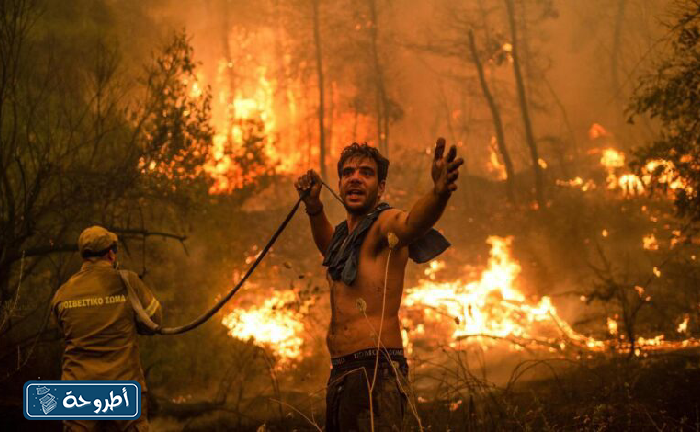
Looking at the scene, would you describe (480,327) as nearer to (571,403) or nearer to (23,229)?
(571,403)

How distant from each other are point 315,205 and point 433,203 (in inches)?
38.9

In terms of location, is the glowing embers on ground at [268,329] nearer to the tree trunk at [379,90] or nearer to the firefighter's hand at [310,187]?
the tree trunk at [379,90]

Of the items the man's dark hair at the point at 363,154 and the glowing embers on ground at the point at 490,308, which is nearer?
the man's dark hair at the point at 363,154

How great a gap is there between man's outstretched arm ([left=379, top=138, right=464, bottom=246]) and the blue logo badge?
2.13 metres

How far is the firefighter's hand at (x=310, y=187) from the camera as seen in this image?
11.0 ft

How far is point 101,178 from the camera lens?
24.6 feet

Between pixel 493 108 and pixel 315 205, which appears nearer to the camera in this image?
pixel 315 205

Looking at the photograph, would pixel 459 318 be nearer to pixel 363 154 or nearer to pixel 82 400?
pixel 82 400

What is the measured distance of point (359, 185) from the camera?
3.24 metres

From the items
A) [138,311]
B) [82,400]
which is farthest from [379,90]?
[82,400]

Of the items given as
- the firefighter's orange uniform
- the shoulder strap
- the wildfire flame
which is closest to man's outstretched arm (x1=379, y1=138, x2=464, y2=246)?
the shoulder strap

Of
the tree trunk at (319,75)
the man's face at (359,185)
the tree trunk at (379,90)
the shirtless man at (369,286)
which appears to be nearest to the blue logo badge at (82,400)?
the shirtless man at (369,286)

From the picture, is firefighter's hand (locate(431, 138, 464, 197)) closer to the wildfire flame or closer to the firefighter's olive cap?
the firefighter's olive cap

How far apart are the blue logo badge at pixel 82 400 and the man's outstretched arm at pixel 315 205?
163cm
